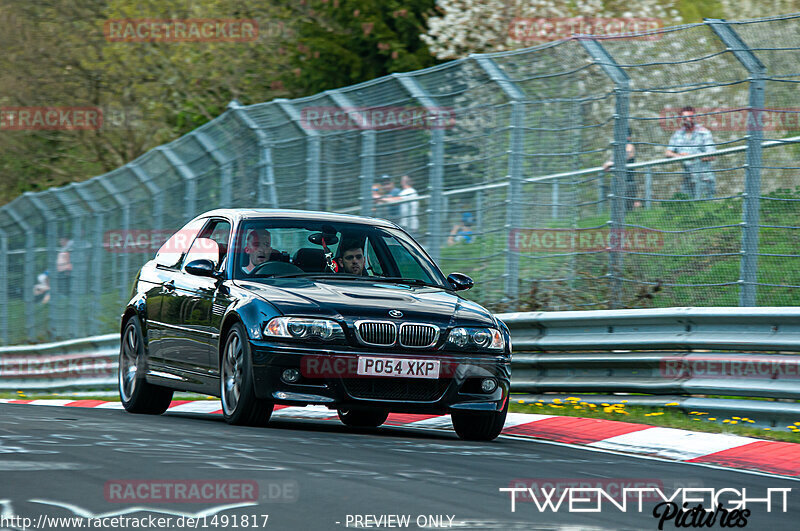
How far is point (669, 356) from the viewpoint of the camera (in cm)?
1035

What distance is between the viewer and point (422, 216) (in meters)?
13.8

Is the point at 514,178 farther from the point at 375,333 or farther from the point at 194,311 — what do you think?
the point at 375,333

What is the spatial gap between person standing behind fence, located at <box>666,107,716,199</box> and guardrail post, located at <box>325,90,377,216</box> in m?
4.01

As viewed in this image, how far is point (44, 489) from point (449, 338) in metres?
3.61

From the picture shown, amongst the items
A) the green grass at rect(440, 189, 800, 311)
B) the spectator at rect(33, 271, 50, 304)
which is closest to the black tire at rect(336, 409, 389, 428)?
the green grass at rect(440, 189, 800, 311)

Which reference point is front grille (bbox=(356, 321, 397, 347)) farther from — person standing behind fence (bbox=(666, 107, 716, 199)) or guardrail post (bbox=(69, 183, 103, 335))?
guardrail post (bbox=(69, 183, 103, 335))

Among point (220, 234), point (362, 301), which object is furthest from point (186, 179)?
point (362, 301)

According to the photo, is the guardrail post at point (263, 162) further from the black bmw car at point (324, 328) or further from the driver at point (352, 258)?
the driver at point (352, 258)

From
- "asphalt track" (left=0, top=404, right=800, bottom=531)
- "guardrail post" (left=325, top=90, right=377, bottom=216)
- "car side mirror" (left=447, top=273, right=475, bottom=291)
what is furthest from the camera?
"guardrail post" (left=325, top=90, right=377, bottom=216)

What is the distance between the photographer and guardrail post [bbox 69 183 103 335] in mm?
20750

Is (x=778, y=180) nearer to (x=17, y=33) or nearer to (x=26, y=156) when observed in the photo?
(x=17, y=33)

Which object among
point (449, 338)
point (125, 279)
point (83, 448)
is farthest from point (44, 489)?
point (125, 279)

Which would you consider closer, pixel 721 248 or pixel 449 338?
pixel 449 338

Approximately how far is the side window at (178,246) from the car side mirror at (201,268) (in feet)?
3.45
